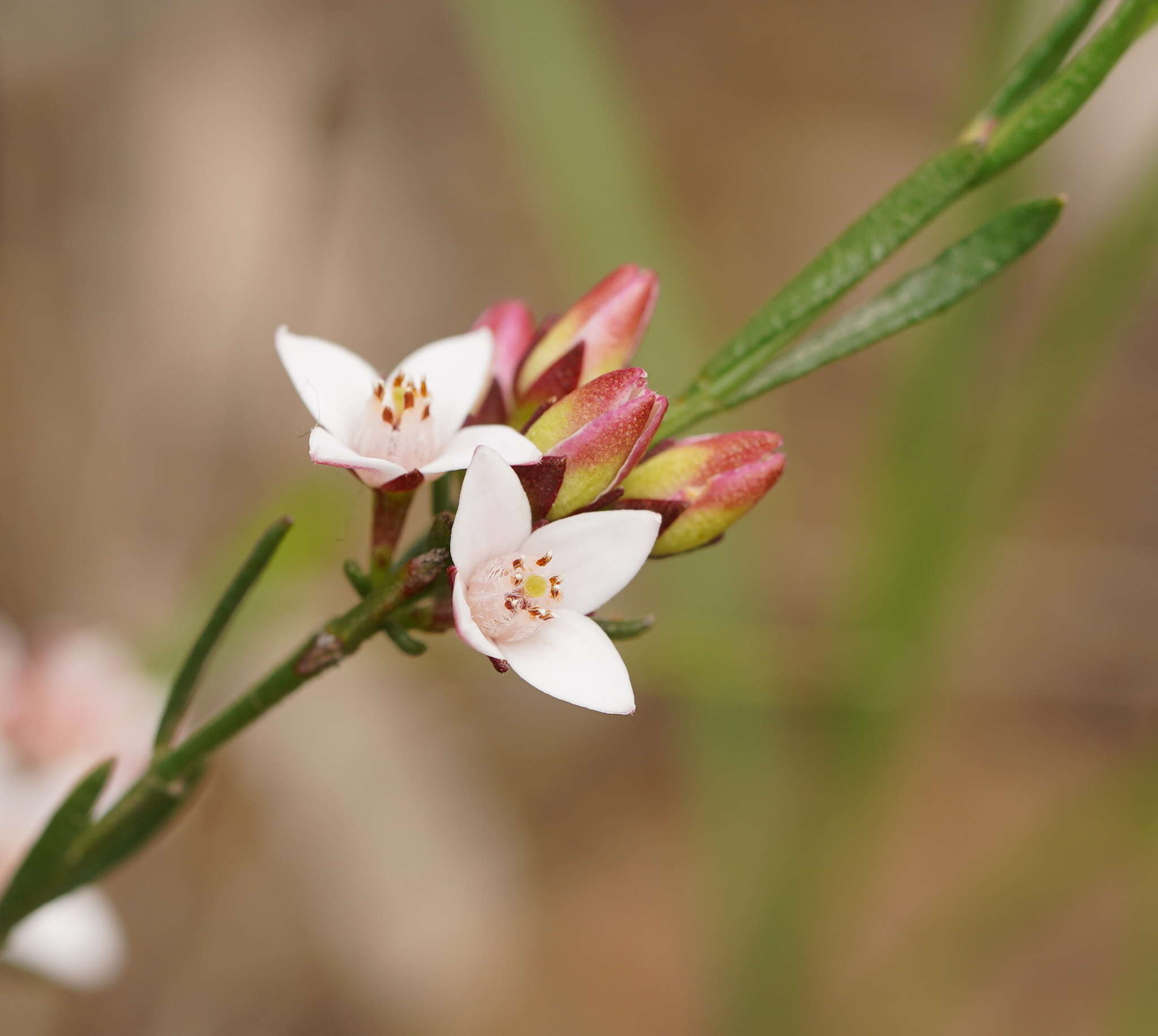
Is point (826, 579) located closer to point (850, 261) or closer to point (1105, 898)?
point (1105, 898)

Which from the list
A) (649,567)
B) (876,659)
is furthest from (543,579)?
(649,567)

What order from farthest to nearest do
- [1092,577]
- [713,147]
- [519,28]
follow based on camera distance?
[713,147]
[1092,577]
[519,28]

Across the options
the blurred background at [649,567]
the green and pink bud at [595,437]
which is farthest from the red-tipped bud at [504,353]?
the blurred background at [649,567]

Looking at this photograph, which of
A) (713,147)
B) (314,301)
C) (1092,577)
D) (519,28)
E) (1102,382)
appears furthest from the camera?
(713,147)

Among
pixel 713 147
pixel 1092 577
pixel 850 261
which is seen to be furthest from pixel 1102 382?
pixel 850 261

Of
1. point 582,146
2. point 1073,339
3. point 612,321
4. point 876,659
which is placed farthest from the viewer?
point 582,146

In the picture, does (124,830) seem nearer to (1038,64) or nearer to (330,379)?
(330,379)

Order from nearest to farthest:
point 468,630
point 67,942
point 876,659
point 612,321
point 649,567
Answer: point 468,630 < point 612,321 < point 67,942 < point 876,659 < point 649,567
